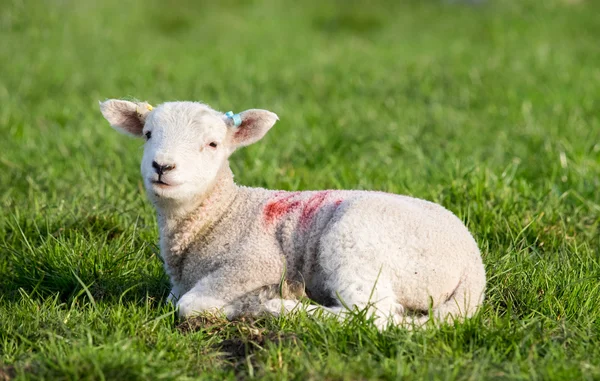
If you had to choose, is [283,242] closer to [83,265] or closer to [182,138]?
[182,138]

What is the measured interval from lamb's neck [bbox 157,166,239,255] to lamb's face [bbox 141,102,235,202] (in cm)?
9

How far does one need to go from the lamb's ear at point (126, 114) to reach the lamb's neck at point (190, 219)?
0.49 m

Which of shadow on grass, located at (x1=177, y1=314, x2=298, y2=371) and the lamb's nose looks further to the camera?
the lamb's nose

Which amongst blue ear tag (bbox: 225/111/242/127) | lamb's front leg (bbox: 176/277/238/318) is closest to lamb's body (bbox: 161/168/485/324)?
lamb's front leg (bbox: 176/277/238/318)

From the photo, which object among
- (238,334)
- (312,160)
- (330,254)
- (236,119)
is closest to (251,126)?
(236,119)

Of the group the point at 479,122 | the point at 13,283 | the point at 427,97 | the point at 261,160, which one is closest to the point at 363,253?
the point at 13,283

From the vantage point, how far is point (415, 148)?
6973 millimetres

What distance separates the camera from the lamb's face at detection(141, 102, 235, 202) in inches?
151

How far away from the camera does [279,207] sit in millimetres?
4137

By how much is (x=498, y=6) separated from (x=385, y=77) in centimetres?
484

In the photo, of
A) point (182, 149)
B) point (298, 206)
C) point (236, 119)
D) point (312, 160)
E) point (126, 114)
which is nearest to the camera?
point (182, 149)

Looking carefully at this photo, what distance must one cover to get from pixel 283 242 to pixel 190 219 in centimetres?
49

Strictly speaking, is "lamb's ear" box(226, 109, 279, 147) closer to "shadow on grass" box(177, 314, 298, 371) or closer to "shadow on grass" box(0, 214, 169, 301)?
"shadow on grass" box(0, 214, 169, 301)

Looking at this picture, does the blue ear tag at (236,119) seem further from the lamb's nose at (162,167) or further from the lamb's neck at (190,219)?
the lamb's nose at (162,167)
